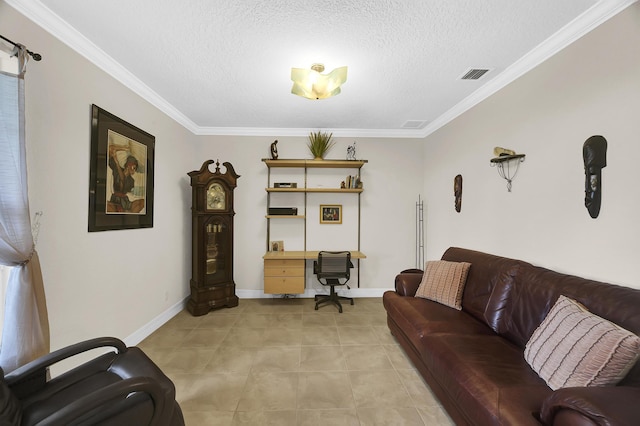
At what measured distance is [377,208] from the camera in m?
4.29

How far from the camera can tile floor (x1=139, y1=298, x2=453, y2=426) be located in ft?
5.94

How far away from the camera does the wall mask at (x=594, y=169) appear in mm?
1687

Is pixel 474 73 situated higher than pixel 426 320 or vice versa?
pixel 474 73

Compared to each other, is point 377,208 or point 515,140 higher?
point 515,140

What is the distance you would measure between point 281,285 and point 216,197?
1.62m

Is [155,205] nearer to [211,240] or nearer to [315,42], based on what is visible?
[211,240]

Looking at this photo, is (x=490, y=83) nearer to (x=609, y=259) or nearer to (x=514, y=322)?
(x=609, y=259)

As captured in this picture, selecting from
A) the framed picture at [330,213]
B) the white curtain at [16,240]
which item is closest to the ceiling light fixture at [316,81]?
the white curtain at [16,240]

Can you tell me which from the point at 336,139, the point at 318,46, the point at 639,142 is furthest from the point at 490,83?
the point at 336,139

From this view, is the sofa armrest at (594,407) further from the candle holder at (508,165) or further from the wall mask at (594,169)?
the candle holder at (508,165)

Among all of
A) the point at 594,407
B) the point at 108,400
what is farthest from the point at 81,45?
the point at 594,407

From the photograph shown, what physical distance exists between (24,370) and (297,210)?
3.21 m

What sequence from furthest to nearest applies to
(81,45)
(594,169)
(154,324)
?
(154,324)
(81,45)
(594,169)

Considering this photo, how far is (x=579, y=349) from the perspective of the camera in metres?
1.26
